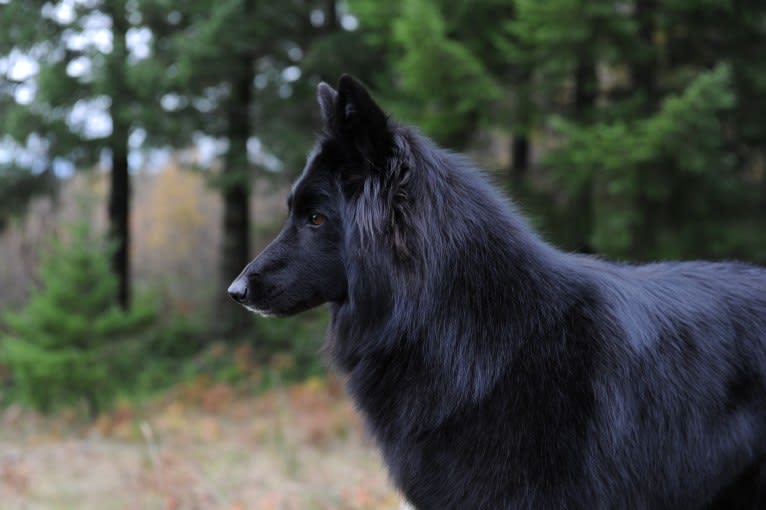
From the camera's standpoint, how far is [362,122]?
2.59 m

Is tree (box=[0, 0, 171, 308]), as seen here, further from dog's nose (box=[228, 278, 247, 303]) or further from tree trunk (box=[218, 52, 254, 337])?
dog's nose (box=[228, 278, 247, 303])

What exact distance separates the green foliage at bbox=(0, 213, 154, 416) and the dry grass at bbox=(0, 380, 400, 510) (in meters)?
0.64

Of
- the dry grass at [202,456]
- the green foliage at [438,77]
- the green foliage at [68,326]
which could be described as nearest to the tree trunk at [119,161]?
the green foliage at [68,326]

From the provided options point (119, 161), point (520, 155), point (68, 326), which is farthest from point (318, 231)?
point (119, 161)

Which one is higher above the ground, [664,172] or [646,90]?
[646,90]

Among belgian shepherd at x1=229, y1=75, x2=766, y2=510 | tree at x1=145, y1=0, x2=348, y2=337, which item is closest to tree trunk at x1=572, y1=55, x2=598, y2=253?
tree at x1=145, y1=0, x2=348, y2=337

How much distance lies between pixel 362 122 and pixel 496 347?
3.34ft

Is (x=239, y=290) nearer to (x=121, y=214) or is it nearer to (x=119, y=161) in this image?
(x=119, y=161)

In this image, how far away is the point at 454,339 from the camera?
104 inches

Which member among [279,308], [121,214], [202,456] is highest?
[279,308]

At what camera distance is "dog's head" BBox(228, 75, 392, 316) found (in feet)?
8.80

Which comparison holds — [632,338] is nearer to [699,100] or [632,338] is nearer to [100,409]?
[699,100]

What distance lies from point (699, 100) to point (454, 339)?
4.28m

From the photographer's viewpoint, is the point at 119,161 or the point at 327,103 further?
the point at 119,161
